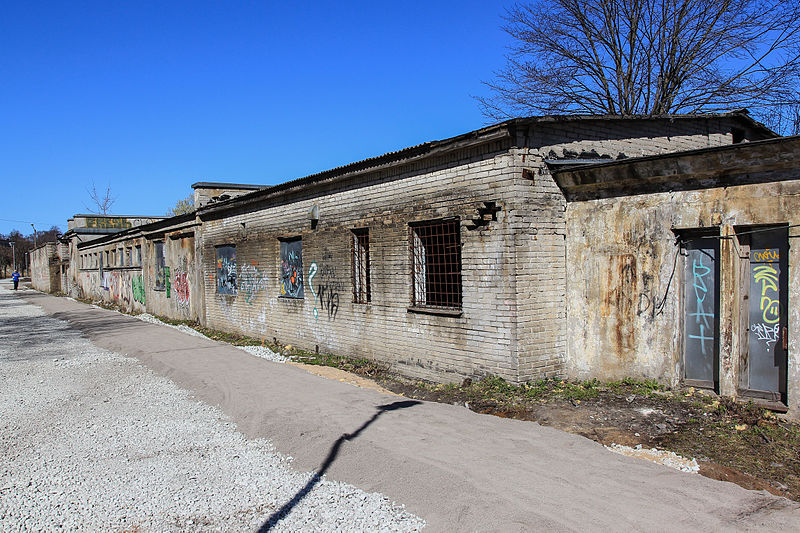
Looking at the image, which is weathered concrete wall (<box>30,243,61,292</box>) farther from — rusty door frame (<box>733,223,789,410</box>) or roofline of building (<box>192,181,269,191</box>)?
rusty door frame (<box>733,223,789,410</box>)

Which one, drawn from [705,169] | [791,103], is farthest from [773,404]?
[791,103]

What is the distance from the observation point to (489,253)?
766 centimetres

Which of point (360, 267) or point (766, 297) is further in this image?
point (360, 267)

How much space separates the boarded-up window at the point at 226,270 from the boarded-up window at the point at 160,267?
19.3ft

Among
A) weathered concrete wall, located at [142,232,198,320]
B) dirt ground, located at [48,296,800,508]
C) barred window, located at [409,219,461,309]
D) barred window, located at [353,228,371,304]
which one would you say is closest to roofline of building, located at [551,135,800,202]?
barred window, located at [409,219,461,309]

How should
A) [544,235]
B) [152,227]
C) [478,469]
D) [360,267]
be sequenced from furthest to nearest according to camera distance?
[152,227] → [360,267] → [544,235] → [478,469]

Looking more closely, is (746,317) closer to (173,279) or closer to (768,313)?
(768,313)

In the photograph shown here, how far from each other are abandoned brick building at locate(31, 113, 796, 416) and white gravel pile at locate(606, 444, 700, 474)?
66.2 inches

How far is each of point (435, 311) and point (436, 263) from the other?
0.80 meters

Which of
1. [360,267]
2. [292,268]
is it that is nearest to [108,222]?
[292,268]

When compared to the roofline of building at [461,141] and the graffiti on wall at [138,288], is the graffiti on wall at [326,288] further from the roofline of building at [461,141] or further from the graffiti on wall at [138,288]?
the graffiti on wall at [138,288]

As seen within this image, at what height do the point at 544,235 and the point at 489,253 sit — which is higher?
the point at 544,235

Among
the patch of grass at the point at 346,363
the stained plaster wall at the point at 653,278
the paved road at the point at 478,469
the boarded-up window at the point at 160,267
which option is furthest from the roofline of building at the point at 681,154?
the boarded-up window at the point at 160,267

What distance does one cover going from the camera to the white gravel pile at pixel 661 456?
16.4ft
